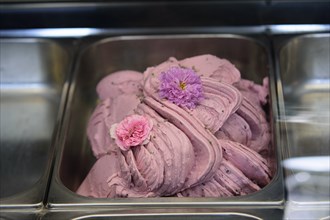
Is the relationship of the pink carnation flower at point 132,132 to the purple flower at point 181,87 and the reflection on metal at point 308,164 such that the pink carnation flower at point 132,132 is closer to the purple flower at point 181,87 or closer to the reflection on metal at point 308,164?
the purple flower at point 181,87

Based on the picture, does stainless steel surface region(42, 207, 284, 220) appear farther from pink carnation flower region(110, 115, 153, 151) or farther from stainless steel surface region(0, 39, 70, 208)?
stainless steel surface region(0, 39, 70, 208)

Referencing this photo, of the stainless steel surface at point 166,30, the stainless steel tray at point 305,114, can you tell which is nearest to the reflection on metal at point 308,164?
the stainless steel tray at point 305,114

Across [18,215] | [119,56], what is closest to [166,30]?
[119,56]

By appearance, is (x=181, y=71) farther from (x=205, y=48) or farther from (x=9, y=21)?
(x=9, y=21)

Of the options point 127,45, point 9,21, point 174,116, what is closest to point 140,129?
point 174,116

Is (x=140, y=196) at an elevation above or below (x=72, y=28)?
below

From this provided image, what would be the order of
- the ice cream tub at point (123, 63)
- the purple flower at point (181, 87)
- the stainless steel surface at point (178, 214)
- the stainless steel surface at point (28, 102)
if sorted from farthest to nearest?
the stainless steel surface at point (28, 102)
the ice cream tub at point (123, 63)
the purple flower at point (181, 87)
the stainless steel surface at point (178, 214)
